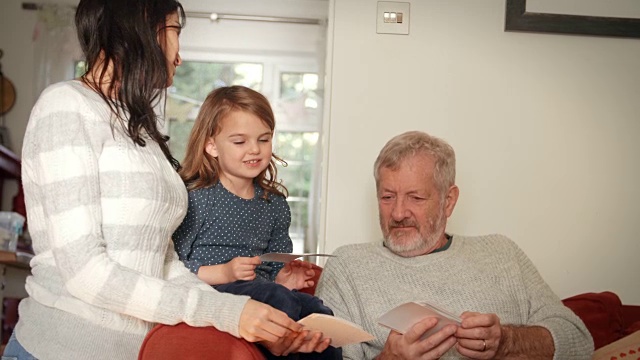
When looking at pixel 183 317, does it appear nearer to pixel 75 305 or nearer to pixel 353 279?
pixel 75 305

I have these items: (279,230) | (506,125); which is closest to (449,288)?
(279,230)

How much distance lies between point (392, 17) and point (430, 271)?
42.3 inches

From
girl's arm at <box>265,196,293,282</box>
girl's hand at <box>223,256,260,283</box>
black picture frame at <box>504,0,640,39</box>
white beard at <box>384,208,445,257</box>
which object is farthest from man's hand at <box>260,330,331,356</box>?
black picture frame at <box>504,0,640,39</box>

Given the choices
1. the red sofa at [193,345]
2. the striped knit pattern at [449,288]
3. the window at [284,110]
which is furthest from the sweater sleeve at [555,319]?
the window at [284,110]

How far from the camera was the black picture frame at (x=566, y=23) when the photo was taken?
292cm

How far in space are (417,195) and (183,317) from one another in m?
1.08

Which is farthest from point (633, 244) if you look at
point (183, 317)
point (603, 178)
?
point (183, 317)

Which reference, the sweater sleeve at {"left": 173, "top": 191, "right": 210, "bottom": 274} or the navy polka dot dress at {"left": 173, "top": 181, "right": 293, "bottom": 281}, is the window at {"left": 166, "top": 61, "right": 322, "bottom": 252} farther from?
the sweater sleeve at {"left": 173, "top": 191, "right": 210, "bottom": 274}

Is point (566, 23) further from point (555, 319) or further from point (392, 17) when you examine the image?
point (555, 319)

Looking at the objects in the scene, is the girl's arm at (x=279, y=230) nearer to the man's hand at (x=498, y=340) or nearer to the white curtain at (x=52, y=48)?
the man's hand at (x=498, y=340)

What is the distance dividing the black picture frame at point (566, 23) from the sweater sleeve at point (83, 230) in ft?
6.31

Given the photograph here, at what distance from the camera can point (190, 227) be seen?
203 centimetres

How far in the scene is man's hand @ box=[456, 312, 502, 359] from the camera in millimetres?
1860

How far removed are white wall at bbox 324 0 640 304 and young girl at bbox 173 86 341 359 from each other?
27.5 inches
